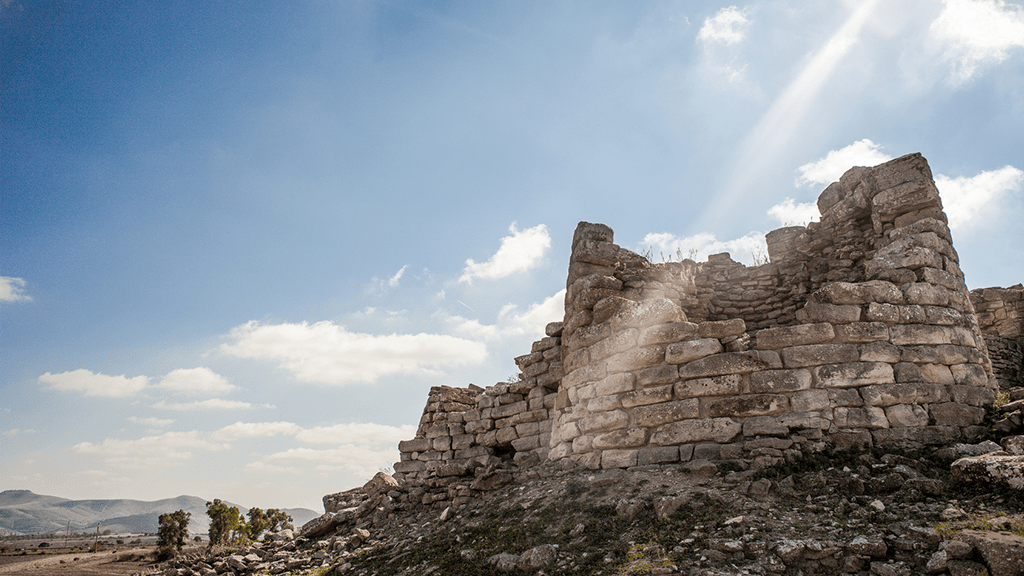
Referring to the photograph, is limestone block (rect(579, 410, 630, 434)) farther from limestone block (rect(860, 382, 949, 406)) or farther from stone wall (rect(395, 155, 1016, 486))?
limestone block (rect(860, 382, 949, 406))

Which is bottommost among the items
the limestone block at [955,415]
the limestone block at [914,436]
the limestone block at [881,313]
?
the limestone block at [914,436]

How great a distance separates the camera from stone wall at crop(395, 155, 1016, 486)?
6.24 meters

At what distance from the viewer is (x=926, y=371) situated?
646 centimetres

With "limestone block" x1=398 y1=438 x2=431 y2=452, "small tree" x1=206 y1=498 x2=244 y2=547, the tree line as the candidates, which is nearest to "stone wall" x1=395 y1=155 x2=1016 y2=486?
"limestone block" x1=398 y1=438 x2=431 y2=452

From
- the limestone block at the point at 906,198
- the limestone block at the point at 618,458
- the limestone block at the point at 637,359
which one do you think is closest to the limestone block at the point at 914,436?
the limestone block at the point at 637,359

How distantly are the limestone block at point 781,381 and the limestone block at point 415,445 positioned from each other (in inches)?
282

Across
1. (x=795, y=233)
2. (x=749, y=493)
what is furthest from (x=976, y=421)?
(x=795, y=233)

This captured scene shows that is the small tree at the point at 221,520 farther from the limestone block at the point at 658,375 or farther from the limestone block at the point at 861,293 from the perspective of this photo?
the limestone block at the point at 861,293

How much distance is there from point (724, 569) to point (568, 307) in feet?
17.0

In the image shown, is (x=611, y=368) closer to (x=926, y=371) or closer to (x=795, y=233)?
(x=926, y=371)

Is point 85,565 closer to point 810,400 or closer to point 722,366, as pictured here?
point 722,366

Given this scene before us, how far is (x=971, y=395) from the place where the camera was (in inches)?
253

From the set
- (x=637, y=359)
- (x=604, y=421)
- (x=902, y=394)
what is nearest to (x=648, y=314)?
(x=637, y=359)

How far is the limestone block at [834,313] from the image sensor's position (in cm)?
663
